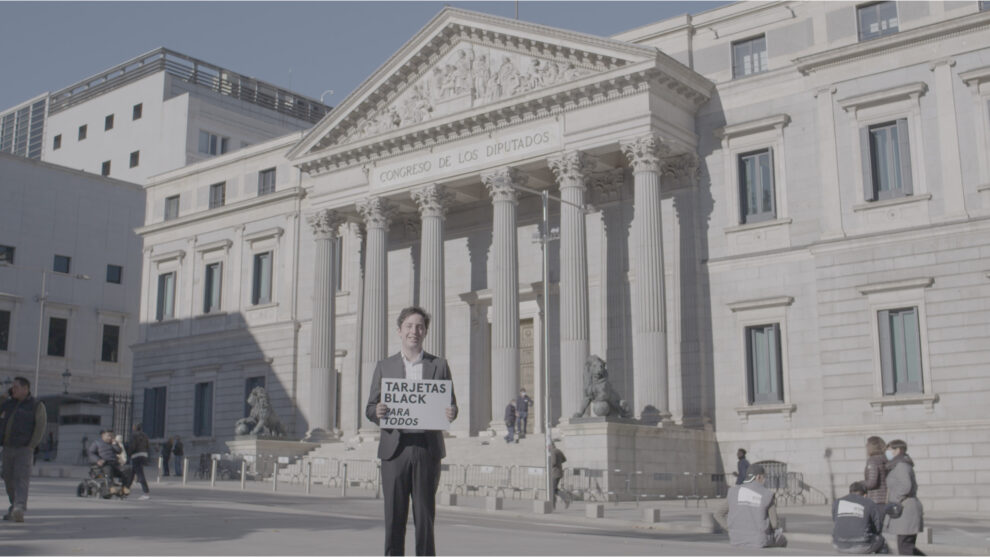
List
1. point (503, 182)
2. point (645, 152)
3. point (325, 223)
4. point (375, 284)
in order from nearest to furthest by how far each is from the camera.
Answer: point (645, 152) → point (503, 182) → point (375, 284) → point (325, 223)

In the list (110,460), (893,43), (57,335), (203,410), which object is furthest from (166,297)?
(893,43)

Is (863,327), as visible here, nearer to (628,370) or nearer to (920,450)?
(920,450)

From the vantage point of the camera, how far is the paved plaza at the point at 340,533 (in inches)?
495

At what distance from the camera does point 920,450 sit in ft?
104

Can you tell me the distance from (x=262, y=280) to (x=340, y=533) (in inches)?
1526

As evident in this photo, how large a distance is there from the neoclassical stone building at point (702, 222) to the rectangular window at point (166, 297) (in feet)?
42.7

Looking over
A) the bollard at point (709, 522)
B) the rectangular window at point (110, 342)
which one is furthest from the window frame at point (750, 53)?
the rectangular window at point (110, 342)

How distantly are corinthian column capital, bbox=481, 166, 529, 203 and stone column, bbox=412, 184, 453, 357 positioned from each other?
2.67 m

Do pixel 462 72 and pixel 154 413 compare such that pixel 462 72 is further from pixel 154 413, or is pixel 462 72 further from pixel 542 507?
pixel 154 413

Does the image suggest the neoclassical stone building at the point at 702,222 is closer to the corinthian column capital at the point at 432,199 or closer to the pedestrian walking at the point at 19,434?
the corinthian column capital at the point at 432,199

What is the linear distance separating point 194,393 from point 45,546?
43.1 m

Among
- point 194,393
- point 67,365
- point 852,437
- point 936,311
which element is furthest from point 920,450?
point 67,365

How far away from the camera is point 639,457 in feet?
108

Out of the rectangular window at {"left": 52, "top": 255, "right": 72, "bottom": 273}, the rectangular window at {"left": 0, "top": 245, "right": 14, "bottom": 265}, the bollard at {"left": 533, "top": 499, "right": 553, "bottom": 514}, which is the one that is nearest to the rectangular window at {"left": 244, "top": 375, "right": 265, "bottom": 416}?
the rectangular window at {"left": 52, "top": 255, "right": 72, "bottom": 273}
